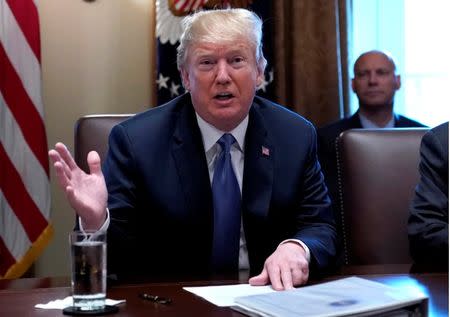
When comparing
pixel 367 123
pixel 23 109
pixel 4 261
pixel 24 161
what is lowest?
pixel 4 261

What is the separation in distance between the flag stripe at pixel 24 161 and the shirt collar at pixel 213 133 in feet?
5.79

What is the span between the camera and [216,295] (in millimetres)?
1675

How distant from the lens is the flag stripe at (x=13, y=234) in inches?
154

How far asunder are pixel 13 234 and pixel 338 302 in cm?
278

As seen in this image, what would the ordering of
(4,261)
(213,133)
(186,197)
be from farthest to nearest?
1. (4,261)
2. (213,133)
3. (186,197)

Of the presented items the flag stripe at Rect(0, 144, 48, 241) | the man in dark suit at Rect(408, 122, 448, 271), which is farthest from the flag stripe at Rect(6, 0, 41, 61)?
the man in dark suit at Rect(408, 122, 448, 271)

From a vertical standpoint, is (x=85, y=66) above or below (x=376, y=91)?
above

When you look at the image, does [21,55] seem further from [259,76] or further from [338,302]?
[338,302]

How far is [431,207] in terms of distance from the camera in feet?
7.43

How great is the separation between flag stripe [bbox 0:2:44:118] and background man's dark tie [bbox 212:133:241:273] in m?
1.87

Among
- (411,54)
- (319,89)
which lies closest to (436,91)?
(411,54)

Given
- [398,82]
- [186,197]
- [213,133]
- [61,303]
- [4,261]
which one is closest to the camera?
[61,303]

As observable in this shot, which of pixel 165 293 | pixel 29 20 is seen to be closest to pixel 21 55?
pixel 29 20

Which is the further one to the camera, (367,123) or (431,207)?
(367,123)
